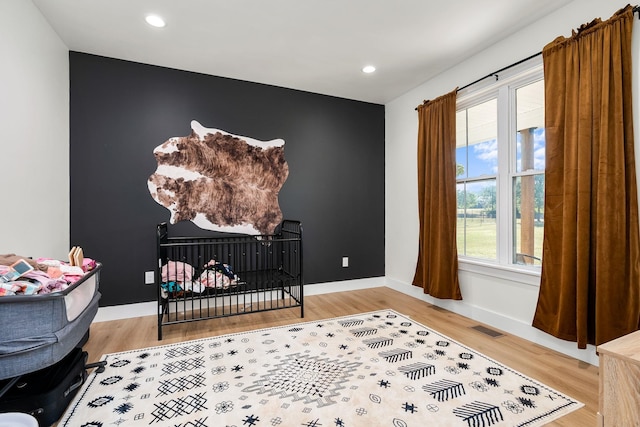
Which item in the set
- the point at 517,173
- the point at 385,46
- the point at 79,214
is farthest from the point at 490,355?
the point at 79,214

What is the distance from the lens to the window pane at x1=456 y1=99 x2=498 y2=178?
2.85 m

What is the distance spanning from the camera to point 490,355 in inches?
86.5

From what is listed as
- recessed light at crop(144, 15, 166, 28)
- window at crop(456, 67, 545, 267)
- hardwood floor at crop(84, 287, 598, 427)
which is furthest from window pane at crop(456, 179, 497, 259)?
recessed light at crop(144, 15, 166, 28)

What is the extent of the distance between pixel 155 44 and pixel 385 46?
2.02 metres

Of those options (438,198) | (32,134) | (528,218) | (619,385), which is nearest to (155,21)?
(32,134)

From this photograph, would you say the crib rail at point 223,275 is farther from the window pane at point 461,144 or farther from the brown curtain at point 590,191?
the brown curtain at point 590,191

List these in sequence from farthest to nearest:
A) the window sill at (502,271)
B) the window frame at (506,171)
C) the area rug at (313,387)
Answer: the window frame at (506,171) < the window sill at (502,271) < the area rug at (313,387)

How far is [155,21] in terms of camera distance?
2.34 m

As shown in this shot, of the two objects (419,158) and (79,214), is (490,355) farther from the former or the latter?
(79,214)

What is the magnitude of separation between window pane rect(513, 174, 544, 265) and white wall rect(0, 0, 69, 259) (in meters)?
3.69

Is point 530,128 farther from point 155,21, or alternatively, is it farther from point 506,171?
point 155,21

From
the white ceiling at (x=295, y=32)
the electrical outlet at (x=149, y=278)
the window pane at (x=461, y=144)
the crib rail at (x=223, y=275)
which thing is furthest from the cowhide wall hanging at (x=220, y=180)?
the window pane at (x=461, y=144)

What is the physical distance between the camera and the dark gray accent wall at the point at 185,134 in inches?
113

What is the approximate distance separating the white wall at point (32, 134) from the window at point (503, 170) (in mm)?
3547
